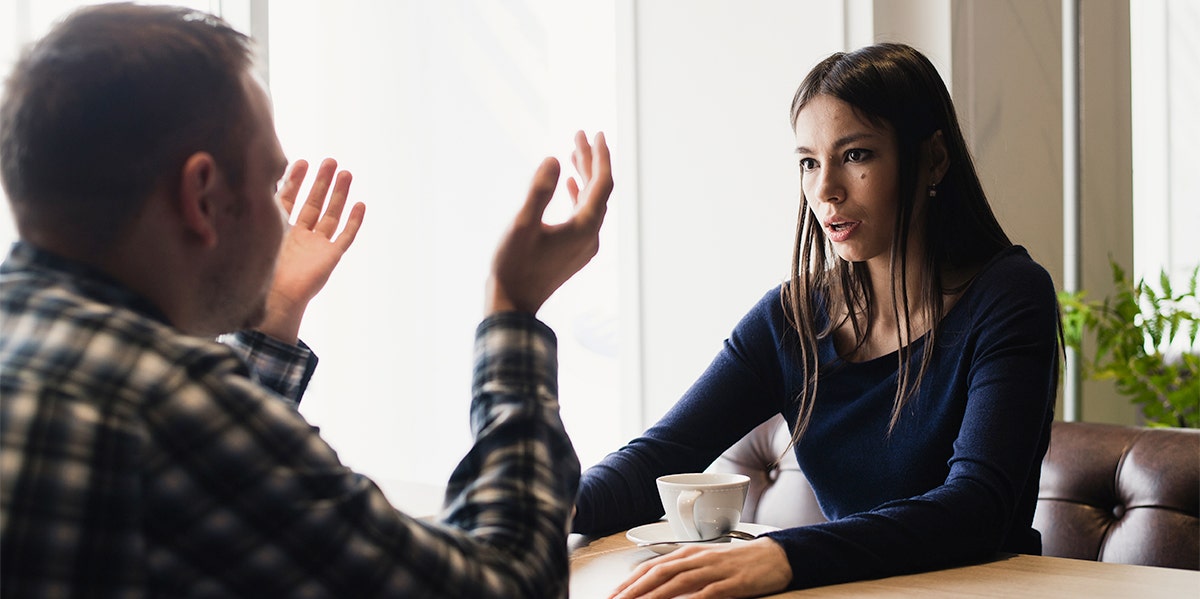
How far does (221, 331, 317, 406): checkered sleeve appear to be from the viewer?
0.95m

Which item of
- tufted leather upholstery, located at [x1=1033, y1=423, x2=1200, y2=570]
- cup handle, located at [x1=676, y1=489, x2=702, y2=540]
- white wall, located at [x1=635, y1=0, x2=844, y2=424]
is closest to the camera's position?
cup handle, located at [x1=676, y1=489, x2=702, y2=540]

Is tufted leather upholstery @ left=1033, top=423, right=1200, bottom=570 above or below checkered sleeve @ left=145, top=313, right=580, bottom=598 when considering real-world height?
below

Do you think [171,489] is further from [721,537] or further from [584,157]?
[721,537]

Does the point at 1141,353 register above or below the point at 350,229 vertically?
below

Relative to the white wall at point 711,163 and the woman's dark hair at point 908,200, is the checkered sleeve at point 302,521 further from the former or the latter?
the white wall at point 711,163

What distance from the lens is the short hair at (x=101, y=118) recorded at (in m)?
0.59

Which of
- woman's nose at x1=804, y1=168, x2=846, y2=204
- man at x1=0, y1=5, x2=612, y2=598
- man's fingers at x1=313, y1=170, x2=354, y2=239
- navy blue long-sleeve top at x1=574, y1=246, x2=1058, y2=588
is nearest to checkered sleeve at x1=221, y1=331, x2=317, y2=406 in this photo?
man's fingers at x1=313, y1=170, x2=354, y2=239

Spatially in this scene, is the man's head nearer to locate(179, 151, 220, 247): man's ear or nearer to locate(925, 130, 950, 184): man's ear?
locate(179, 151, 220, 247): man's ear

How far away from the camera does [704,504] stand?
117 cm

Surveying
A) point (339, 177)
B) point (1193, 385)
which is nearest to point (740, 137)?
point (1193, 385)

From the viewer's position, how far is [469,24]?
3.12 m

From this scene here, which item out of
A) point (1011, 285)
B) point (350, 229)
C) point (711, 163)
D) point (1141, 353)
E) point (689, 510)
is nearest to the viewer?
point (350, 229)

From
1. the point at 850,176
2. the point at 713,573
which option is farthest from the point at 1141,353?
the point at 713,573

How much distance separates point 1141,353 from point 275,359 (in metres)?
2.65
